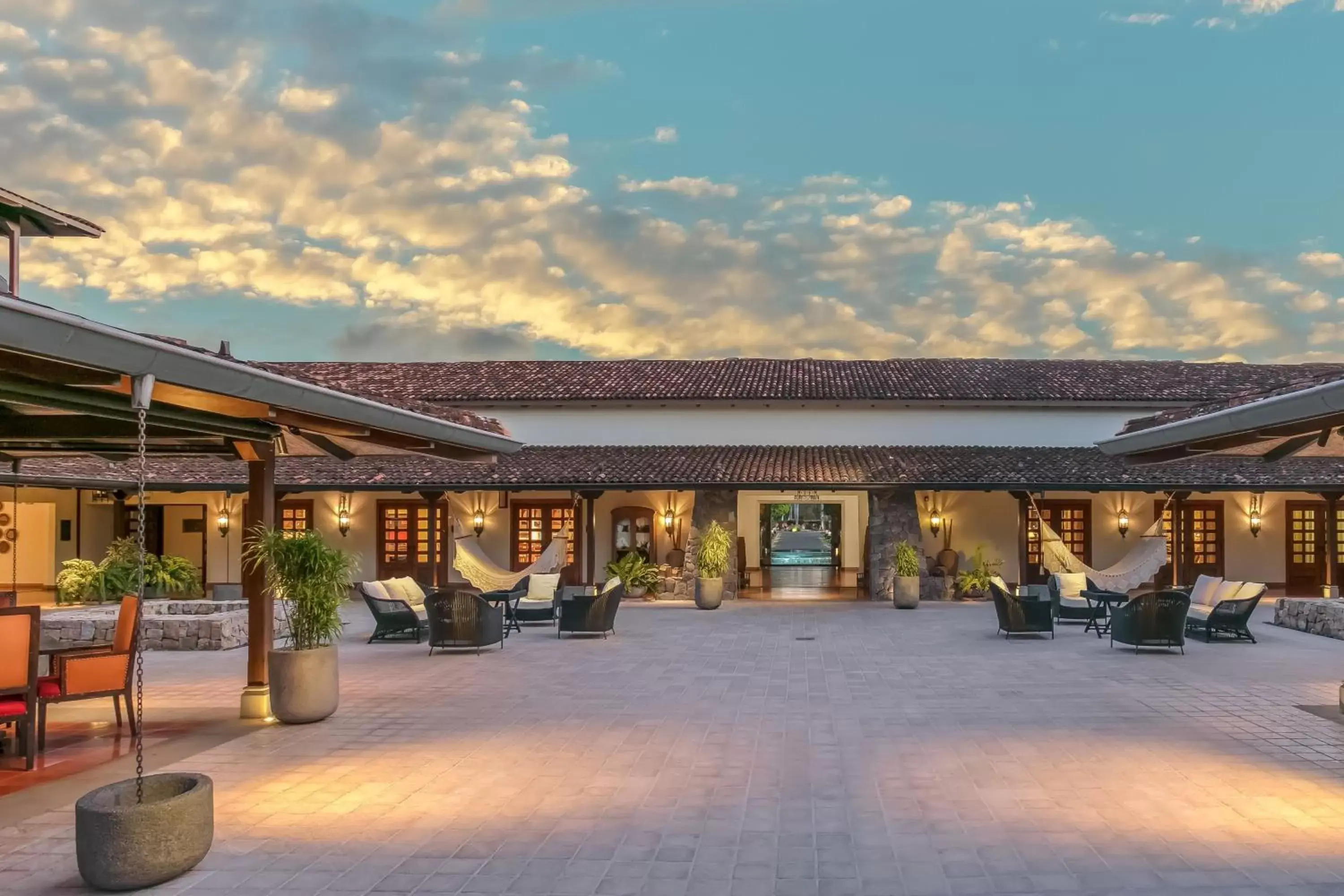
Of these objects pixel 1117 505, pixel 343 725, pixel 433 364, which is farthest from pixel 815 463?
pixel 343 725

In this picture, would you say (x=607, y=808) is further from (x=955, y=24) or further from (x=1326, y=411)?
(x=955, y=24)

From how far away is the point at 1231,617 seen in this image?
37.9ft

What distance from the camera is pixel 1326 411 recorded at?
5.27 m

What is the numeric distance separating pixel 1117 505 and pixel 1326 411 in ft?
47.5

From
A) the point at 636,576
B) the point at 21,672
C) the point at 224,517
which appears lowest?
the point at 636,576

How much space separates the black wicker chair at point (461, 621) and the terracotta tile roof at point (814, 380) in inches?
394

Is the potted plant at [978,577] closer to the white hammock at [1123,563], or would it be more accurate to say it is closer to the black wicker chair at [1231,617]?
the white hammock at [1123,563]

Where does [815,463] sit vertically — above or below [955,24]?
below

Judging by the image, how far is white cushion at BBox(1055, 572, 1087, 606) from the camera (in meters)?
14.2

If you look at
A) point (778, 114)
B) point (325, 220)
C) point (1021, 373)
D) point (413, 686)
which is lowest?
point (413, 686)

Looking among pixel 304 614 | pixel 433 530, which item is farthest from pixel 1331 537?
pixel 304 614

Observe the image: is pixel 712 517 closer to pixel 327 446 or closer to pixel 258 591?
pixel 327 446

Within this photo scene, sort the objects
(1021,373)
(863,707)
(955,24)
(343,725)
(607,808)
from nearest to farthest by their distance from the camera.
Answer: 1. (607,808)
2. (343,725)
3. (863,707)
4. (955,24)
5. (1021,373)

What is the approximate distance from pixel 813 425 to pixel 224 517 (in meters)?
13.1
